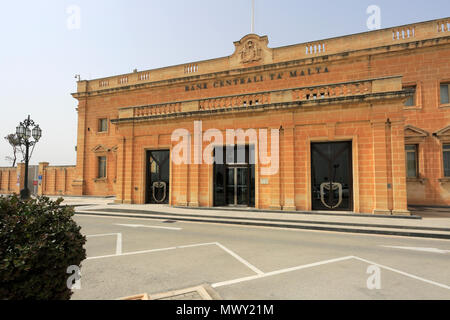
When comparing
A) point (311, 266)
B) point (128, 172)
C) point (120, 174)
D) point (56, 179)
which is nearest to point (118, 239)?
point (311, 266)

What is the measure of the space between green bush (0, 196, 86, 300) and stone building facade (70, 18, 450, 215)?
39.7 ft

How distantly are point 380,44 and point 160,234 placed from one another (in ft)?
59.8

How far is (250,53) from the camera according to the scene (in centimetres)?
1912

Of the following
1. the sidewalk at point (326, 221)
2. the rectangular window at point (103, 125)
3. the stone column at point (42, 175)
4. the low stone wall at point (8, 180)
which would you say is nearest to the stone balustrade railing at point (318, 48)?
the rectangular window at point (103, 125)

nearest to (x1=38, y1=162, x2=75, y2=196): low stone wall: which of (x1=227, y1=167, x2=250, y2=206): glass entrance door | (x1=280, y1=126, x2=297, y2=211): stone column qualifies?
(x1=227, y1=167, x2=250, y2=206): glass entrance door

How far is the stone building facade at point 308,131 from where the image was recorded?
12.9 metres

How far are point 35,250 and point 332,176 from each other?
1388 cm

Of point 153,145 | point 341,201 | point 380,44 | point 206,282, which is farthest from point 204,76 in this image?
point 206,282

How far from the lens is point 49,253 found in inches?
110

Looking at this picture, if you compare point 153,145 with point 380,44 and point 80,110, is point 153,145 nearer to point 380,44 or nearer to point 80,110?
point 80,110

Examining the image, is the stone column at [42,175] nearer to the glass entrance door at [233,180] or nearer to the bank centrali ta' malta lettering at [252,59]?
the bank centrali ta' malta lettering at [252,59]

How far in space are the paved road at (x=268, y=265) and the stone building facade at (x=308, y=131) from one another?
206 inches

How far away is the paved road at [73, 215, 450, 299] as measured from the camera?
4156 mm

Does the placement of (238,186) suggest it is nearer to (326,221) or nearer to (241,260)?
(326,221)
